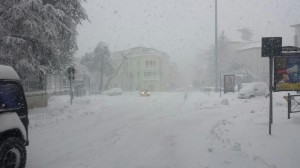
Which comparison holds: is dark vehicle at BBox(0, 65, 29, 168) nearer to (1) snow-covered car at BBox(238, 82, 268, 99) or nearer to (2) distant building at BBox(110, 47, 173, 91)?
(1) snow-covered car at BBox(238, 82, 268, 99)

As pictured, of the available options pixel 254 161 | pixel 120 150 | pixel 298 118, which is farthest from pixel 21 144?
pixel 298 118

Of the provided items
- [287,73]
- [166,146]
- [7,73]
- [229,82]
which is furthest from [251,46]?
[7,73]

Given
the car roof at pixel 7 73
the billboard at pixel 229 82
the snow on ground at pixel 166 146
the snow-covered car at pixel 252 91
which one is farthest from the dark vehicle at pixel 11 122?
the billboard at pixel 229 82

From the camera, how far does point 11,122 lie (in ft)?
23.1

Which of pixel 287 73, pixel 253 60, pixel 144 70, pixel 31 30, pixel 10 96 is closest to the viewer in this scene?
pixel 10 96

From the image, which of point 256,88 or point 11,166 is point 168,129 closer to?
point 11,166

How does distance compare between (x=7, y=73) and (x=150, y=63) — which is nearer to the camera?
(x=7, y=73)

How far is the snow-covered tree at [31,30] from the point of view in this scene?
1608 centimetres

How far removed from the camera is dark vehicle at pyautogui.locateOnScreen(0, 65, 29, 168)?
6.84 m

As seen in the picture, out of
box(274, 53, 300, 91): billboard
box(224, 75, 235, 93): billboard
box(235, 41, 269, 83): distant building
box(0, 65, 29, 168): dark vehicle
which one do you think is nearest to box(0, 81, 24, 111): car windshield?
box(0, 65, 29, 168): dark vehicle

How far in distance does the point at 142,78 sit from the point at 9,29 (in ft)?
231

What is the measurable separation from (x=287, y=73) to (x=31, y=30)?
1211 centimetres

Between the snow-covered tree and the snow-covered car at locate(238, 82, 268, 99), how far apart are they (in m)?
18.0

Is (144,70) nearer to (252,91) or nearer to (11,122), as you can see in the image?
(252,91)
